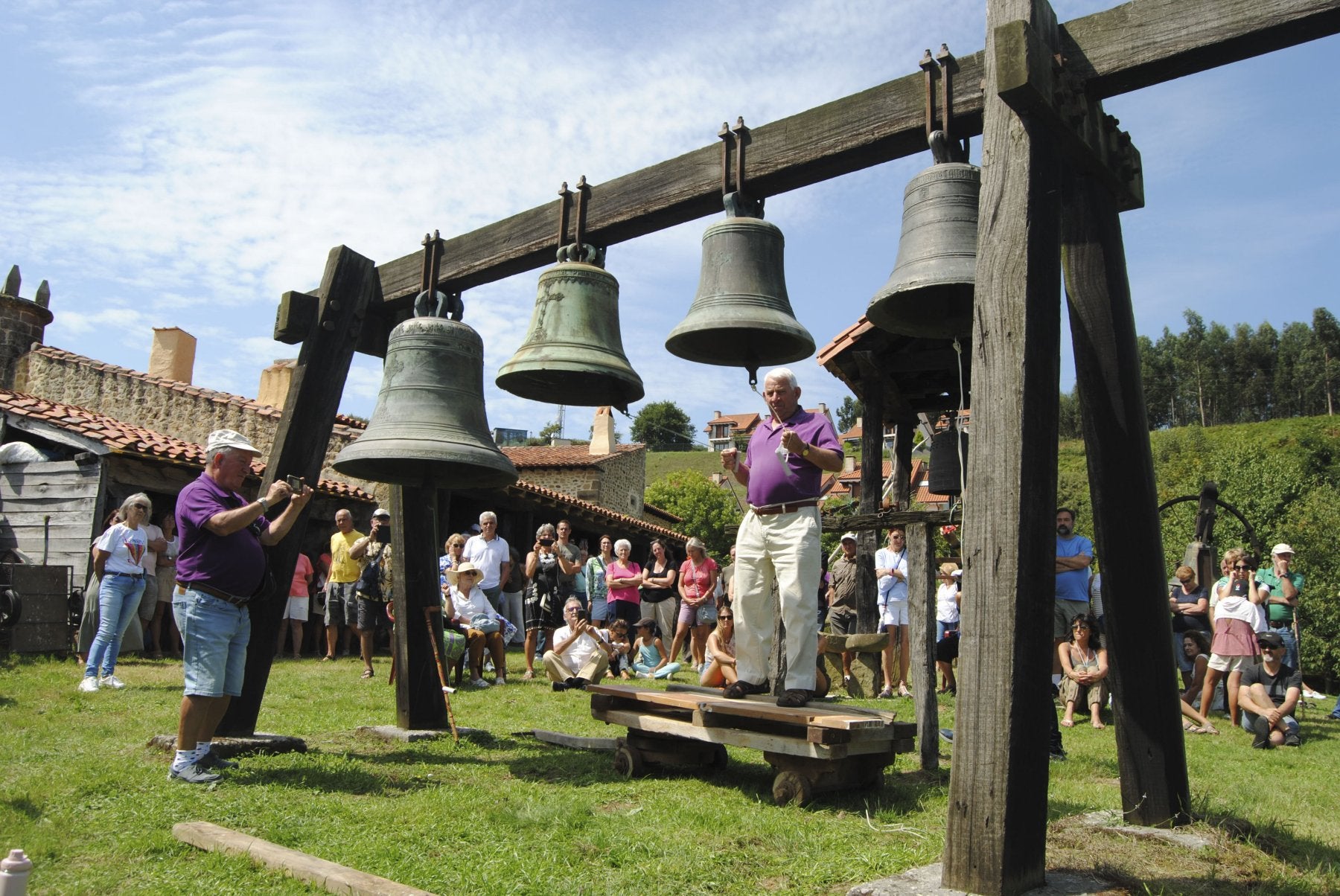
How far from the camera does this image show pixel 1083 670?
8.66 meters

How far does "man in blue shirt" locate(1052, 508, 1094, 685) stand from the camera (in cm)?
862

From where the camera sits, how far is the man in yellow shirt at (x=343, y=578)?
11.0m

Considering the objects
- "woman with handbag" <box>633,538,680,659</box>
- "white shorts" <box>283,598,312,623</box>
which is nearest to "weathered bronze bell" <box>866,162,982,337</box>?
"woman with handbag" <box>633,538,680,659</box>

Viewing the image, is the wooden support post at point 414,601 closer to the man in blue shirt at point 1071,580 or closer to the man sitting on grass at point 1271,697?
the man in blue shirt at point 1071,580

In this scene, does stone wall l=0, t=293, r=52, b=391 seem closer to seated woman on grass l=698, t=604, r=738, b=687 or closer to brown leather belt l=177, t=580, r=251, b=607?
seated woman on grass l=698, t=604, r=738, b=687

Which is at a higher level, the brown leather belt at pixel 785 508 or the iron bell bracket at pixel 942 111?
the iron bell bracket at pixel 942 111

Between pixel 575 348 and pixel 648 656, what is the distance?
7.74 m

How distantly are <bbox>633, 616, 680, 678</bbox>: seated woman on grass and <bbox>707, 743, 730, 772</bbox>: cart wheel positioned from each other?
5605mm

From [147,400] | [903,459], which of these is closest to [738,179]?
[903,459]

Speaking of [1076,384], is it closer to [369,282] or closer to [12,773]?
[369,282]

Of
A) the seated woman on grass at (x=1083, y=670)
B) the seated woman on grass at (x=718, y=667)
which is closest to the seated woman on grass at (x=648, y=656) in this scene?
the seated woman on grass at (x=718, y=667)

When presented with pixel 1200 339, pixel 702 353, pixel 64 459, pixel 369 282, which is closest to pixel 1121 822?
pixel 702 353

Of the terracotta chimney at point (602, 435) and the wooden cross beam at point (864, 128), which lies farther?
the terracotta chimney at point (602, 435)

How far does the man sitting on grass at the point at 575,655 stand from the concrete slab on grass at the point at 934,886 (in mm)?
6269
